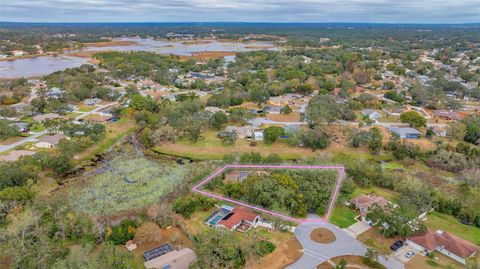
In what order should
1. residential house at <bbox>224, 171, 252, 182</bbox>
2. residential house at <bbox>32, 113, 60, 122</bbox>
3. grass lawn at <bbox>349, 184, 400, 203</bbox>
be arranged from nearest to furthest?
grass lawn at <bbox>349, 184, 400, 203</bbox>, residential house at <bbox>224, 171, 252, 182</bbox>, residential house at <bbox>32, 113, 60, 122</bbox>

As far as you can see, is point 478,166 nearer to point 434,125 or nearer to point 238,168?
point 434,125

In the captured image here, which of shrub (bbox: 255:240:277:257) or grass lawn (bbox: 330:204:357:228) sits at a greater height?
shrub (bbox: 255:240:277:257)

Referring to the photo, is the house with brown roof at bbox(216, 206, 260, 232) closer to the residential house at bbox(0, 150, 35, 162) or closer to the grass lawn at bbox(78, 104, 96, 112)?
the residential house at bbox(0, 150, 35, 162)

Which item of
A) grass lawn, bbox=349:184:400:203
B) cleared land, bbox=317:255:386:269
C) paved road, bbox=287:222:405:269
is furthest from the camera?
grass lawn, bbox=349:184:400:203

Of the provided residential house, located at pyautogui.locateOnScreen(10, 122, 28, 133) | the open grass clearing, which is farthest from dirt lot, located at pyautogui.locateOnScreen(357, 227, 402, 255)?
residential house, located at pyautogui.locateOnScreen(10, 122, 28, 133)

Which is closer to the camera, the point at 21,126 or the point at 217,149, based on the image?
the point at 217,149

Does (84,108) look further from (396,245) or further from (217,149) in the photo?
(396,245)

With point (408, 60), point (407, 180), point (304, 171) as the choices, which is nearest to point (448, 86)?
point (408, 60)

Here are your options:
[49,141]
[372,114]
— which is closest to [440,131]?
[372,114]
